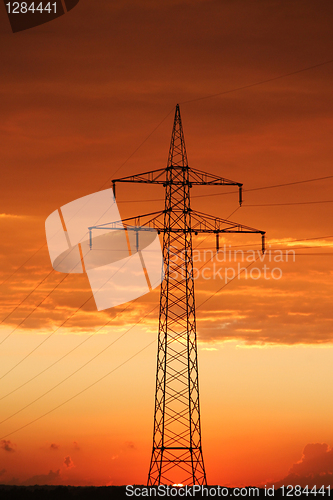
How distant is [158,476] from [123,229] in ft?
60.8

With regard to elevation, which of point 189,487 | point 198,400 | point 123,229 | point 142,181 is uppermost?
point 142,181

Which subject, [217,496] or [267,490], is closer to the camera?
[217,496]

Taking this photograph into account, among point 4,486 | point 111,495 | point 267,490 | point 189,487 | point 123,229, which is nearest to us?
point 123,229

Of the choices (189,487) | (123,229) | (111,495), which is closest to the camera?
(123,229)

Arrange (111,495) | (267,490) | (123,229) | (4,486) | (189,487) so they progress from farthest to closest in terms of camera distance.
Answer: (4,486) → (267,490) → (111,495) → (189,487) → (123,229)

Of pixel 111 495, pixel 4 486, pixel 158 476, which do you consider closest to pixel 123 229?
pixel 158 476

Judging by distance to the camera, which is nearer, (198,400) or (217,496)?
(198,400)

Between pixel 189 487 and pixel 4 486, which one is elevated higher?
pixel 4 486

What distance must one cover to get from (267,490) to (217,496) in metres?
19.8

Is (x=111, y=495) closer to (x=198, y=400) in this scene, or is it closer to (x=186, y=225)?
(x=198, y=400)

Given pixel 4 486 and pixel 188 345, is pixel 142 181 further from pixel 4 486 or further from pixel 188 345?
pixel 4 486

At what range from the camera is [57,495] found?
70.3 metres

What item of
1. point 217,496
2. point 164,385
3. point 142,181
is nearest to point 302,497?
point 217,496

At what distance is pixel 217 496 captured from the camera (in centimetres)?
5678
